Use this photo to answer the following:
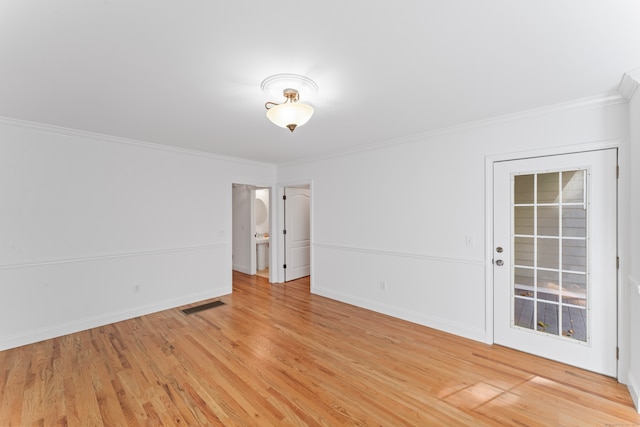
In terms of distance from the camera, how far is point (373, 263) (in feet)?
13.3

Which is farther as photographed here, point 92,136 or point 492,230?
point 92,136

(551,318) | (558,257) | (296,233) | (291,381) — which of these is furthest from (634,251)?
(296,233)

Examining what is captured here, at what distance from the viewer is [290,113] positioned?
2.10 m

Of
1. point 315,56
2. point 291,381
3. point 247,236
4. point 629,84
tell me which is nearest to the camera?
point 315,56

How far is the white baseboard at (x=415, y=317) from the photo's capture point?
3.10 m

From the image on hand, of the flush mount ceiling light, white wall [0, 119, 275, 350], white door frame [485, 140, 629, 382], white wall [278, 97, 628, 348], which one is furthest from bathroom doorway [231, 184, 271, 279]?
white door frame [485, 140, 629, 382]

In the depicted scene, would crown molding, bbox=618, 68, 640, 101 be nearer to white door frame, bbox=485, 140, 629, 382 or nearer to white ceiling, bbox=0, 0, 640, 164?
white ceiling, bbox=0, 0, 640, 164

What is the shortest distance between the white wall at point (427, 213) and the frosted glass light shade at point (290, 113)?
195 centimetres

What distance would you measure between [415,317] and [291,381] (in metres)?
1.94

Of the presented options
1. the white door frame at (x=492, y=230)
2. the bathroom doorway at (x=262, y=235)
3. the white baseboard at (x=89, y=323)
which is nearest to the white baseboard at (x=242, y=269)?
the bathroom doorway at (x=262, y=235)

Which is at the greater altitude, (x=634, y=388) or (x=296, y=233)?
(x=296, y=233)

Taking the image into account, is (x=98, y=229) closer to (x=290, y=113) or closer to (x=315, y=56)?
(x=290, y=113)

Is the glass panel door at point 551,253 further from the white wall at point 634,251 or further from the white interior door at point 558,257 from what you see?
the white wall at point 634,251

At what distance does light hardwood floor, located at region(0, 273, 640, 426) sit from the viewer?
1.96 metres
